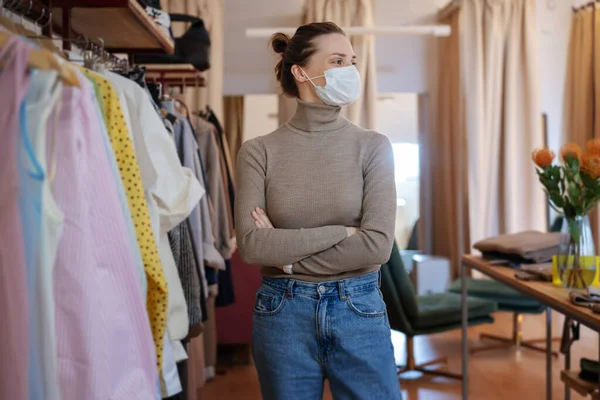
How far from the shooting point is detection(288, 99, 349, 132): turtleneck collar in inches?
58.6

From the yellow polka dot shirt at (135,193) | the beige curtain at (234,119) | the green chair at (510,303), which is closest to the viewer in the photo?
the yellow polka dot shirt at (135,193)

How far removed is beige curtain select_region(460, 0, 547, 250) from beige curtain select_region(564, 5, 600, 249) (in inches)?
12.9

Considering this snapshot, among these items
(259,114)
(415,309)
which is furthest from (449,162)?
(415,309)

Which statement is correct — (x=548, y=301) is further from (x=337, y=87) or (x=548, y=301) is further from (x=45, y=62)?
(x=45, y=62)

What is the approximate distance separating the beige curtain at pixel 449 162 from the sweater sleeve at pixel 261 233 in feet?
12.7

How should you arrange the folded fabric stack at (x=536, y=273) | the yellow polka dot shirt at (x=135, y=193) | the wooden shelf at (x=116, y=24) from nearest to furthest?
the yellow polka dot shirt at (x=135, y=193), the wooden shelf at (x=116, y=24), the folded fabric stack at (x=536, y=273)

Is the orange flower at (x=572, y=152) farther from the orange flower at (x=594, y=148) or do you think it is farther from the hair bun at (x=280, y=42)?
the hair bun at (x=280, y=42)

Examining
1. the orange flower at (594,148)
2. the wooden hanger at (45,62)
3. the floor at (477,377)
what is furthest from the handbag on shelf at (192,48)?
the wooden hanger at (45,62)

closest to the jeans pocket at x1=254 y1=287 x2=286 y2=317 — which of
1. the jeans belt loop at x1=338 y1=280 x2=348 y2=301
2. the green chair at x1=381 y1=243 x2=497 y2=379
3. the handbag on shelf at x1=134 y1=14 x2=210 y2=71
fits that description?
the jeans belt loop at x1=338 y1=280 x2=348 y2=301

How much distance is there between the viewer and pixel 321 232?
1.38 metres

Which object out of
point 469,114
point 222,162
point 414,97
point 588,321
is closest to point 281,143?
point 588,321

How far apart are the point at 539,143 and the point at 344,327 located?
415cm

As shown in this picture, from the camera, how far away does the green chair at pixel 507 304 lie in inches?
147

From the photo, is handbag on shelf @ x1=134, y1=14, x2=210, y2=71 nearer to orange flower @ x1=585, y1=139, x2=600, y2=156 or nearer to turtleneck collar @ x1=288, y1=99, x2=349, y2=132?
turtleneck collar @ x1=288, y1=99, x2=349, y2=132
